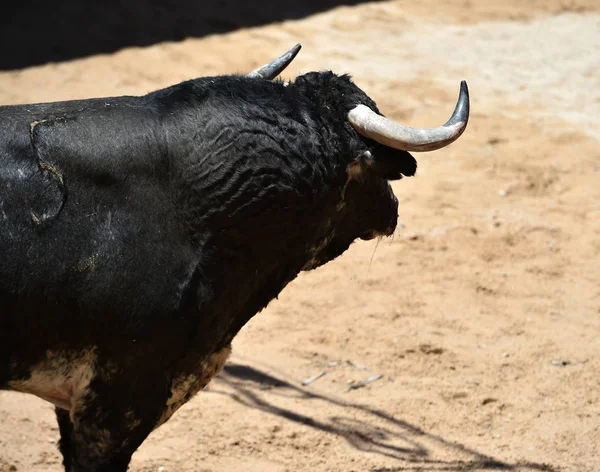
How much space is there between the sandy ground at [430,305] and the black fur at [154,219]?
1.32m

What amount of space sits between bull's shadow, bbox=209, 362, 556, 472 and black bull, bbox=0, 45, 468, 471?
5.13 ft

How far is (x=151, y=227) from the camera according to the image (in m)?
3.76

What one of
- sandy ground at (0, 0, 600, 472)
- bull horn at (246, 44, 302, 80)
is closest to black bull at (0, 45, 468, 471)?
bull horn at (246, 44, 302, 80)

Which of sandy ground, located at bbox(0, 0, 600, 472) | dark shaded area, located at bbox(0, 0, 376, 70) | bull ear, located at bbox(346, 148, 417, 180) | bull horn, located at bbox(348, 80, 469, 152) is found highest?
bull horn, located at bbox(348, 80, 469, 152)

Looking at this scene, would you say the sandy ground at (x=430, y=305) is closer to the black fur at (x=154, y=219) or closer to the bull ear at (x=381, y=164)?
the bull ear at (x=381, y=164)

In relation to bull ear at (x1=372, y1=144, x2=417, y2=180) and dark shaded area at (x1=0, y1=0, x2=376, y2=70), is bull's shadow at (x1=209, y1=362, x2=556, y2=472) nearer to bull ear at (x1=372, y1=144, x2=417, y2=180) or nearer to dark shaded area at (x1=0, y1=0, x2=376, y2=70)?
bull ear at (x1=372, y1=144, x2=417, y2=180)

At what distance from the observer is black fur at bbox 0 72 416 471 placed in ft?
11.7

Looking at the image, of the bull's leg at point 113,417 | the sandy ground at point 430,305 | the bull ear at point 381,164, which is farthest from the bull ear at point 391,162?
the bull's leg at point 113,417

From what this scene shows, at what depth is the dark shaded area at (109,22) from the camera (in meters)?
11.0

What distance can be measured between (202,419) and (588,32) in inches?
367

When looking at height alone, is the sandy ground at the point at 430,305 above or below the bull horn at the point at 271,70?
below

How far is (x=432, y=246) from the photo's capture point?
791 centimetres

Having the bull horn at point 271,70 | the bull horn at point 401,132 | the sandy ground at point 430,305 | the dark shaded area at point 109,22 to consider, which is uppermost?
the bull horn at point 271,70

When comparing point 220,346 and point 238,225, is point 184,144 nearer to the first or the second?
point 238,225
